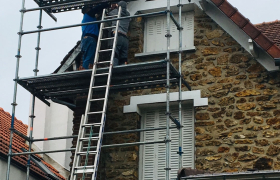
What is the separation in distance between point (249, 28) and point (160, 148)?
2.85 metres

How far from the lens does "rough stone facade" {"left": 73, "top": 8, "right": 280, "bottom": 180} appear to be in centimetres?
1251

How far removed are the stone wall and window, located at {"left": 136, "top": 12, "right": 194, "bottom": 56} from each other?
26 centimetres

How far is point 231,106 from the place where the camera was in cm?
1296

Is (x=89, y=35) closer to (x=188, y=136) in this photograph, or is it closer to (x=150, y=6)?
(x=150, y=6)

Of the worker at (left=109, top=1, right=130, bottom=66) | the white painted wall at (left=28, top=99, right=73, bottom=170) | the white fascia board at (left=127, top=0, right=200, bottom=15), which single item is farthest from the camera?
the white painted wall at (left=28, top=99, right=73, bottom=170)

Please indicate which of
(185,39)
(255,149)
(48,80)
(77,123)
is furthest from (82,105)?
(255,149)

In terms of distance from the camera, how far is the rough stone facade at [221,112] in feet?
41.0

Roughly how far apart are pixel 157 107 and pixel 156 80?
1.09 m

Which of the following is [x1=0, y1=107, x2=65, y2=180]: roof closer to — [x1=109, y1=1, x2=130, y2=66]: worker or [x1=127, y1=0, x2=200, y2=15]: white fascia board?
[x1=109, y1=1, x2=130, y2=66]: worker

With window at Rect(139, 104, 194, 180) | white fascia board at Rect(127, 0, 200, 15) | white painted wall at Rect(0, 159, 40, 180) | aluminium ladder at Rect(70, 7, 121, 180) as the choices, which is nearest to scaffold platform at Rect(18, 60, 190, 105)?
aluminium ladder at Rect(70, 7, 121, 180)

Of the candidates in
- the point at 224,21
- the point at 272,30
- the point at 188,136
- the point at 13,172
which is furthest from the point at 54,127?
the point at 272,30

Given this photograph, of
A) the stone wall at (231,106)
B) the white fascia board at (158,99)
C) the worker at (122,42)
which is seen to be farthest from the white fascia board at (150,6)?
the white fascia board at (158,99)

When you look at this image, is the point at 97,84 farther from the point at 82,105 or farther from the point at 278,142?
the point at 278,142

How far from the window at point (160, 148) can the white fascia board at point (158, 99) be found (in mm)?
279
